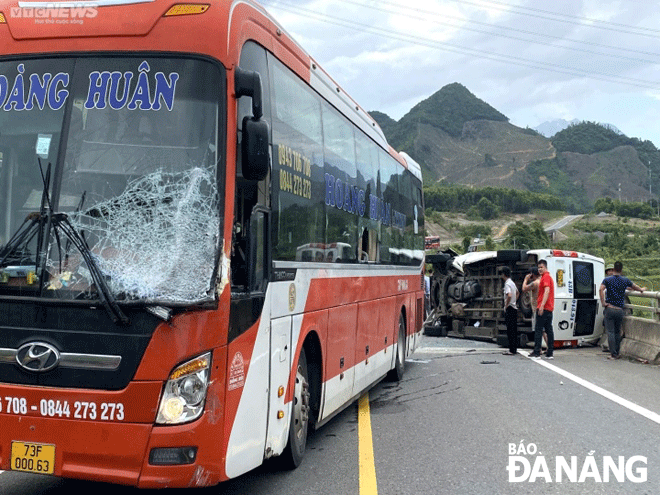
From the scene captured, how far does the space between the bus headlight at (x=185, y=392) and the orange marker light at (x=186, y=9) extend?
223 cm

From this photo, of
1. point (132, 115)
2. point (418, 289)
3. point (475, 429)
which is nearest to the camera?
point (132, 115)

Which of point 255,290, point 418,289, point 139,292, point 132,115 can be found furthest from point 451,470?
point 418,289

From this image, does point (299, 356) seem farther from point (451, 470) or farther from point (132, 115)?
point (132, 115)

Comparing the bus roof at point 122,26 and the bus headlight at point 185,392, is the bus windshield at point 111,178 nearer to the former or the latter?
the bus roof at point 122,26

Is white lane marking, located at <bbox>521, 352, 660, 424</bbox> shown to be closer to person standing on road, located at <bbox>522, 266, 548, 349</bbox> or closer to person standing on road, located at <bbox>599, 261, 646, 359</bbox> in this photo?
person standing on road, located at <bbox>599, 261, 646, 359</bbox>

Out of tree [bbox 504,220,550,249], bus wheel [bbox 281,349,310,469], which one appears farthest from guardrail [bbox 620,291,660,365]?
tree [bbox 504,220,550,249]

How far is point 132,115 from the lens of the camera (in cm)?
498

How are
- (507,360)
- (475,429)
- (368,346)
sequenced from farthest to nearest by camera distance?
(507,360)
(368,346)
(475,429)

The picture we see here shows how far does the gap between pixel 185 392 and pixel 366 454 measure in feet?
10.2

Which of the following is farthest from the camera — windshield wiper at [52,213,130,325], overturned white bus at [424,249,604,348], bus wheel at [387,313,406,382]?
overturned white bus at [424,249,604,348]

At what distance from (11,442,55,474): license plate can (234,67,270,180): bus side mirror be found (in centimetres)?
208

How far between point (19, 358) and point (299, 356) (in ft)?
8.21

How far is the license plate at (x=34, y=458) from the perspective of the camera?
475 cm

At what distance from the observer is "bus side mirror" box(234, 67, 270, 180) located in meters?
4.90
